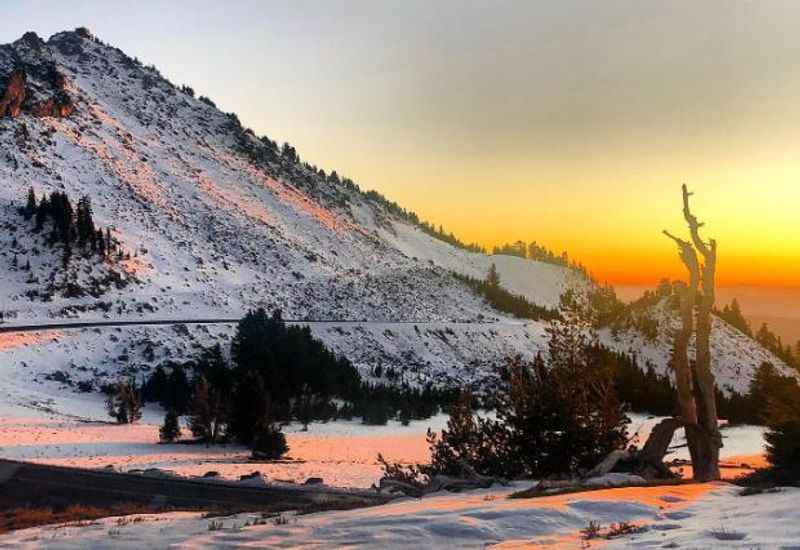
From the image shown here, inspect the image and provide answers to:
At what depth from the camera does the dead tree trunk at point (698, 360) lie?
14.8 meters

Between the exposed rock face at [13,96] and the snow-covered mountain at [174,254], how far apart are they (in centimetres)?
24

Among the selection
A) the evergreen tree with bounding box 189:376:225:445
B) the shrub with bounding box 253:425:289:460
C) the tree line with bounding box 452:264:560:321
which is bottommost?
the shrub with bounding box 253:425:289:460

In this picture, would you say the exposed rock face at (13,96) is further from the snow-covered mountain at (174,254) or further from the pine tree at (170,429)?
the pine tree at (170,429)

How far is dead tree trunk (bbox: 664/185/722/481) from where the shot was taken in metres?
14.8

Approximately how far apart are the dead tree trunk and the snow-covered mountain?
42.1 metres

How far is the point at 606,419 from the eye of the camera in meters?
16.0

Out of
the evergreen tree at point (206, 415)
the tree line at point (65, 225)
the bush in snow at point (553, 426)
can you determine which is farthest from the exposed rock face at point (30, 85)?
the bush in snow at point (553, 426)

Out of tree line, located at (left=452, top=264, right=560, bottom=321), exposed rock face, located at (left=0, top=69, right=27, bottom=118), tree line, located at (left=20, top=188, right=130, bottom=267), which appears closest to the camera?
tree line, located at (left=20, top=188, right=130, bottom=267)

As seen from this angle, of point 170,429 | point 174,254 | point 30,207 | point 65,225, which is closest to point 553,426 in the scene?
point 170,429

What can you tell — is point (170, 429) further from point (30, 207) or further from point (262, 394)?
point (30, 207)

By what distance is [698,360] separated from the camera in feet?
50.6

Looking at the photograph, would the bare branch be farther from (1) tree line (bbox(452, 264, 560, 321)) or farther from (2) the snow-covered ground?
(1) tree line (bbox(452, 264, 560, 321))

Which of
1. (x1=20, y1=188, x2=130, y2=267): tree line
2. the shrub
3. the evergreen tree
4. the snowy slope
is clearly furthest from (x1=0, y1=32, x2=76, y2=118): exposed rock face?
the snowy slope

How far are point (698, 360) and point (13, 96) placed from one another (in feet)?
374
